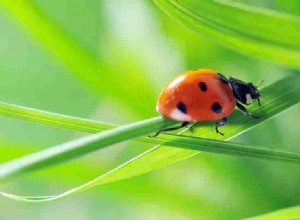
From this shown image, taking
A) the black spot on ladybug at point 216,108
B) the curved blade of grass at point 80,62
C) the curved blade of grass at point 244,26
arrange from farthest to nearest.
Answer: the curved blade of grass at point 80,62
the black spot on ladybug at point 216,108
the curved blade of grass at point 244,26

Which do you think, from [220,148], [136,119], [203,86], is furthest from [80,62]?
[220,148]

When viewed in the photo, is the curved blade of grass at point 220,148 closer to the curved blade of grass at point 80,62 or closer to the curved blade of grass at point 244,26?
the curved blade of grass at point 244,26

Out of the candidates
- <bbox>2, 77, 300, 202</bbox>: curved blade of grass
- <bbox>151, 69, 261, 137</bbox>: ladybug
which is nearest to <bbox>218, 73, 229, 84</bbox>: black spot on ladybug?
<bbox>151, 69, 261, 137</bbox>: ladybug

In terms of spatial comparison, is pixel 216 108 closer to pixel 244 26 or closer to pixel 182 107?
pixel 182 107

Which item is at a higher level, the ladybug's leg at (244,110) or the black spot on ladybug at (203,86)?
the black spot on ladybug at (203,86)

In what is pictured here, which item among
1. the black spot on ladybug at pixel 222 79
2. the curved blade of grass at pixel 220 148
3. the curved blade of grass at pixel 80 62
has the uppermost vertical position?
the curved blade of grass at pixel 80 62

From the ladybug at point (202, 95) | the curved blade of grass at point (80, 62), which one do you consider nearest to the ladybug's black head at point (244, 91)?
the ladybug at point (202, 95)
